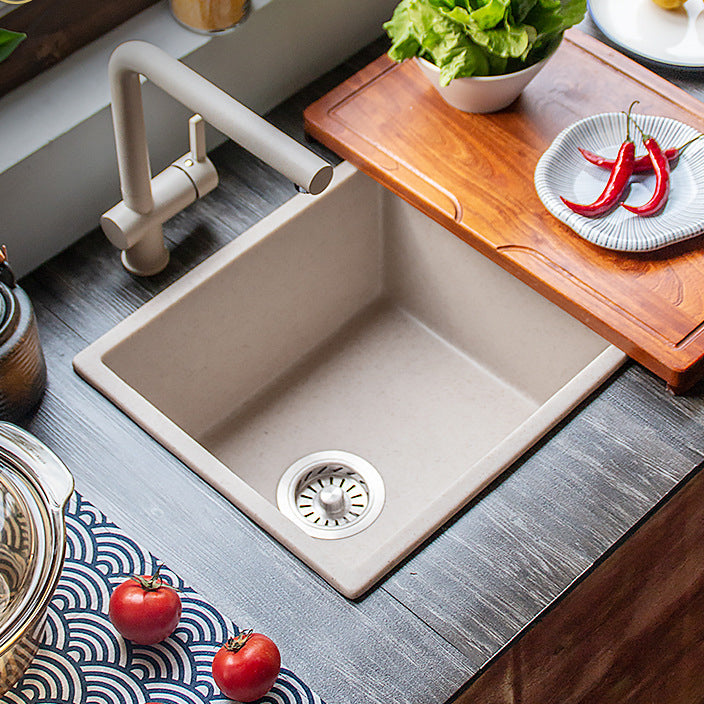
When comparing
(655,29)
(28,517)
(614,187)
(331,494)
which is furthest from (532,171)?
(28,517)

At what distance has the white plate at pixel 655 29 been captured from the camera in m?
1.37

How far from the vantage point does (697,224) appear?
1159 millimetres

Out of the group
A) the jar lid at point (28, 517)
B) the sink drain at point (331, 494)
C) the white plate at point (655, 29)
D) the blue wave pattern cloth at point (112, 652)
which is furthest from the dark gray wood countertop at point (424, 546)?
the white plate at point (655, 29)

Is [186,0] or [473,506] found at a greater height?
[186,0]

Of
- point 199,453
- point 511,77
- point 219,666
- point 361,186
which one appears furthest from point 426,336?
point 219,666

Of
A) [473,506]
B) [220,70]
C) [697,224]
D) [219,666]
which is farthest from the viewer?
[220,70]

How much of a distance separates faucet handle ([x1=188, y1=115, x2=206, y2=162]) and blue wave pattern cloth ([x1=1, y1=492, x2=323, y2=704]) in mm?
463

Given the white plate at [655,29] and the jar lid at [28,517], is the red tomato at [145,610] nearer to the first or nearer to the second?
the jar lid at [28,517]

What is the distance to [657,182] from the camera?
1.19 meters

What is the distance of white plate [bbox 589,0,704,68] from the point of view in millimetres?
1372

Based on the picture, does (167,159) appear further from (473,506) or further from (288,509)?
(473,506)

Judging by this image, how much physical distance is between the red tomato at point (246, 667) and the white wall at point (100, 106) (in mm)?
551

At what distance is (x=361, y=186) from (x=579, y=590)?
1.92 feet

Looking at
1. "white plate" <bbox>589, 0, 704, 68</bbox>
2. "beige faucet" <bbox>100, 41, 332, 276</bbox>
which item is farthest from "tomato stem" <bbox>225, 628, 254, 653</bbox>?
"white plate" <bbox>589, 0, 704, 68</bbox>
